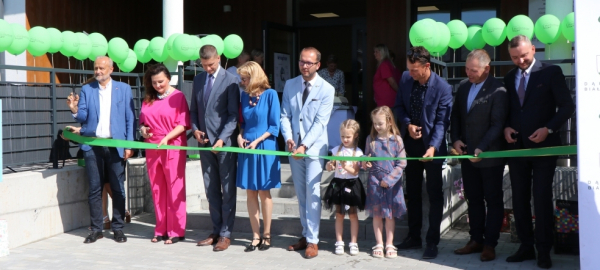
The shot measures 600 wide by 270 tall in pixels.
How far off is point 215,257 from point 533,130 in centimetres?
316

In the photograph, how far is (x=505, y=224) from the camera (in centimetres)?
703

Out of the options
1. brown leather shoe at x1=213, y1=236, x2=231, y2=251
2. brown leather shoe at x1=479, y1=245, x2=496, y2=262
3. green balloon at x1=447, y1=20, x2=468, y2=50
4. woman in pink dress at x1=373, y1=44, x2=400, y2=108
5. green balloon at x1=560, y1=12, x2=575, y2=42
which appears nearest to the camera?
brown leather shoe at x1=479, y1=245, x2=496, y2=262

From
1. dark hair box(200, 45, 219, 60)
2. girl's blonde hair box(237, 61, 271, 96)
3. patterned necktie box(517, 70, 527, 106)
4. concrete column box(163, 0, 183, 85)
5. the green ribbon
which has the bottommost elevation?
the green ribbon

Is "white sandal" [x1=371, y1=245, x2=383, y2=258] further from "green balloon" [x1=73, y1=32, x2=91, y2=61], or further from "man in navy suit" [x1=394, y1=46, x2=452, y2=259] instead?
"green balloon" [x1=73, y1=32, x2=91, y2=61]

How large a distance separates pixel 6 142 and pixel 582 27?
5.95 metres

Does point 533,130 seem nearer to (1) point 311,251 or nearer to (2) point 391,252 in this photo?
(2) point 391,252

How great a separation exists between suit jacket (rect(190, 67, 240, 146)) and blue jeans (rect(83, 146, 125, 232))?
1050 millimetres

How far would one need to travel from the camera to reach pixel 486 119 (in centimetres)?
579

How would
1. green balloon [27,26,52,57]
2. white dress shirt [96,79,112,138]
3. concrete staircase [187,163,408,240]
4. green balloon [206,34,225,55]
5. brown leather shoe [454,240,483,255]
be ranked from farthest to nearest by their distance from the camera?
green balloon [206,34,225,55] < green balloon [27,26,52,57] < white dress shirt [96,79,112,138] < concrete staircase [187,163,408,240] < brown leather shoe [454,240,483,255]

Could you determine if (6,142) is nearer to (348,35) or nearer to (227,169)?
(227,169)

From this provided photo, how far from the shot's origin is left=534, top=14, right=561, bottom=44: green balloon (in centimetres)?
708

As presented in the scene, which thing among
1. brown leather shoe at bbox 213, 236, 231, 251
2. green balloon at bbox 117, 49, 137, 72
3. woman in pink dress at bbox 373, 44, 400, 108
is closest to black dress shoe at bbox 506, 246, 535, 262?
brown leather shoe at bbox 213, 236, 231, 251

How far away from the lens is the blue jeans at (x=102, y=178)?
22.6ft

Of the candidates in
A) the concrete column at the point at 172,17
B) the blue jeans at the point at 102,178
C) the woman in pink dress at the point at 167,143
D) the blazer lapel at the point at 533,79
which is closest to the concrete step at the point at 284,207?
the woman in pink dress at the point at 167,143
